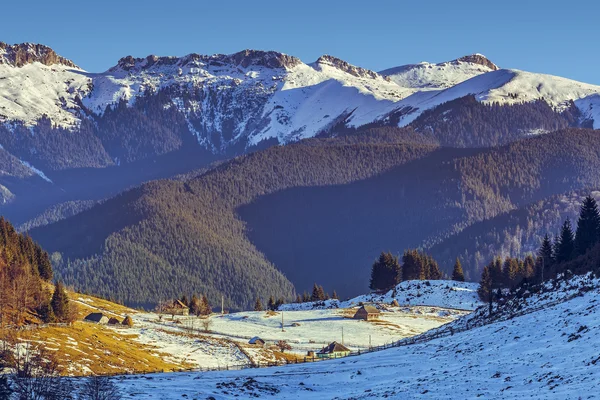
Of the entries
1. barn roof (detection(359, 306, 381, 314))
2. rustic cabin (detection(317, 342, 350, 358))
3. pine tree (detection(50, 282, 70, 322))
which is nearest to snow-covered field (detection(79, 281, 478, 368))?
barn roof (detection(359, 306, 381, 314))

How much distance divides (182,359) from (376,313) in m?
58.1

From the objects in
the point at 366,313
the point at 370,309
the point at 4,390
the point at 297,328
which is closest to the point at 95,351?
the point at 297,328

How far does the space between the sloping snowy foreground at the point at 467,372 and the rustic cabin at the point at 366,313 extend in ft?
289

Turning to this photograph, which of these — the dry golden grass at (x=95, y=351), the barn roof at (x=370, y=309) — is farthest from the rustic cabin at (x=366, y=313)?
the dry golden grass at (x=95, y=351)

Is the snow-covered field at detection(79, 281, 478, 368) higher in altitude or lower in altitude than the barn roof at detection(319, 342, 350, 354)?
higher

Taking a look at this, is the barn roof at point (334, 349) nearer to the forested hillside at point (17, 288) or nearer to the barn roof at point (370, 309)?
the forested hillside at point (17, 288)

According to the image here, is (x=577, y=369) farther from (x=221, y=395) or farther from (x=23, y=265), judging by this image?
(x=23, y=265)

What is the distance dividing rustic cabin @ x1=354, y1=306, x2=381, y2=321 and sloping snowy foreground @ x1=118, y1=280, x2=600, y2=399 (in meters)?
88.2

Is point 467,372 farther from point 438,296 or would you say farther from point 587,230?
point 438,296

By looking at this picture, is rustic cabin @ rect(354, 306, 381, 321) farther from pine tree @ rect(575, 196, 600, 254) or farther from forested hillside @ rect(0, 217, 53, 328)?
forested hillside @ rect(0, 217, 53, 328)

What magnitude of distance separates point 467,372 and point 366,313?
108887 mm

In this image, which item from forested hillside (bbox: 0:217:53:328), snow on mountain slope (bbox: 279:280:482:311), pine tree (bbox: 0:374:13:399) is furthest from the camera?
snow on mountain slope (bbox: 279:280:482:311)

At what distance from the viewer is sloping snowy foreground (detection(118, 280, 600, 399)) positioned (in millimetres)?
58644

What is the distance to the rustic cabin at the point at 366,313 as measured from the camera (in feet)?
573
